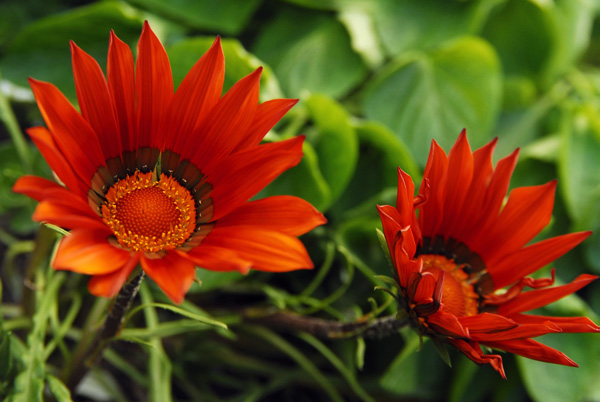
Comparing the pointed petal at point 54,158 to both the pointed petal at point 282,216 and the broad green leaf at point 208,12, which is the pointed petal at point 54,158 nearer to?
the pointed petal at point 282,216

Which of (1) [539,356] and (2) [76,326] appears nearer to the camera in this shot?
(1) [539,356]

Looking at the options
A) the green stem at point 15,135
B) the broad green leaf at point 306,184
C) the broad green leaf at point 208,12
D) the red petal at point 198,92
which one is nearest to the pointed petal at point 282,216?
the red petal at point 198,92

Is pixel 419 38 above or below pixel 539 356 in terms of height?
above

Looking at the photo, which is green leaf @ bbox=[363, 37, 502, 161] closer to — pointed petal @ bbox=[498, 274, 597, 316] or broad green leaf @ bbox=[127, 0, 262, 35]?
broad green leaf @ bbox=[127, 0, 262, 35]

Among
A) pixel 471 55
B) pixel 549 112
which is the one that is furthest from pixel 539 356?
pixel 549 112

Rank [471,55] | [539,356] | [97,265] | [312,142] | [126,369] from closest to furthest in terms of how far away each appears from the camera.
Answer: [97,265]
[539,356]
[126,369]
[312,142]
[471,55]

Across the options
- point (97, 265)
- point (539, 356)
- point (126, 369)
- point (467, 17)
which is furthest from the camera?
Result: point (467, 17)

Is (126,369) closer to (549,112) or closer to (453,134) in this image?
(453,134)

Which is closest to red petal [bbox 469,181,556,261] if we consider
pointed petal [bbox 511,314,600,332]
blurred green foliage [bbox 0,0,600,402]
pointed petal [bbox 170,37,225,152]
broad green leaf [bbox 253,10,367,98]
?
pointed petal [bbox 511,314,600,332]
